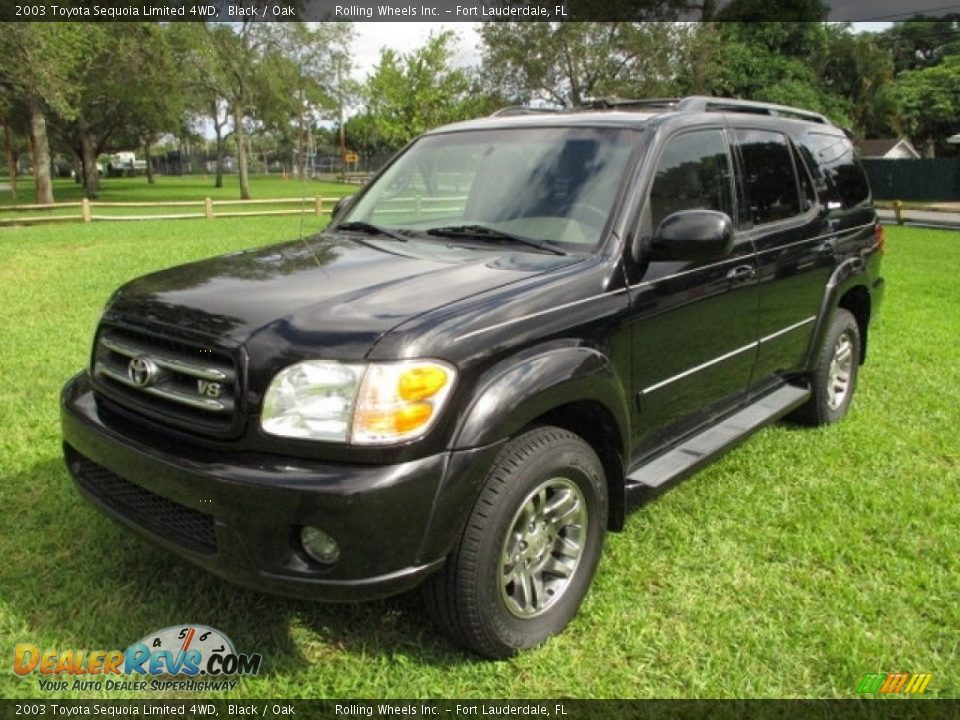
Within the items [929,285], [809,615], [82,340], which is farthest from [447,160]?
[929,285]

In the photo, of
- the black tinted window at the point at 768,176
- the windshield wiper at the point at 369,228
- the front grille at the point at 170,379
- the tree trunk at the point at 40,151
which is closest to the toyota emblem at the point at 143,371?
the front grille at the point at 170,379

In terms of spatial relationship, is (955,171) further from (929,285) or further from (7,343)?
(7,343)

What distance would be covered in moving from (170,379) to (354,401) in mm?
→ 733

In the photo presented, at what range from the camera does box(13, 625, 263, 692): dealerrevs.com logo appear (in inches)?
102

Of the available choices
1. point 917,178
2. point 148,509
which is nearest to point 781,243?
point 148,509

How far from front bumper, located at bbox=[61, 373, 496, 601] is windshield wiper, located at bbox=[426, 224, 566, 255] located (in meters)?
1.05

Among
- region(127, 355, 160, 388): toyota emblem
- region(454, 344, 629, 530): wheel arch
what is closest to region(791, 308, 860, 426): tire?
region(454, 344, 629, 530): wheel arch

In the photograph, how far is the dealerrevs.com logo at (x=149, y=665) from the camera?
2584mm

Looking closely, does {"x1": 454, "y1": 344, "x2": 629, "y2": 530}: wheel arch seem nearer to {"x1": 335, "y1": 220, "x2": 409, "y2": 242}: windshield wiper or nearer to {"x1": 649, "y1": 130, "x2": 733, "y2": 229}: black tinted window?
{"x1": 649, "y1": 130, "x2": 733, "y2": 229}: black tinted window

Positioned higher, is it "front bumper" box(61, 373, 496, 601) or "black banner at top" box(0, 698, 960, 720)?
"front bumper" box(61, 373, 496, 601)

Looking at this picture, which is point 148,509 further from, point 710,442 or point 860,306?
point 860,306

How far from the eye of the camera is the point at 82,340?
6.89 meters

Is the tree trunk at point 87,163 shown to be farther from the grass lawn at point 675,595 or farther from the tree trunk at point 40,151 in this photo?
the grass lawn at point 675,595

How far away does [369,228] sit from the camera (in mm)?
3703
